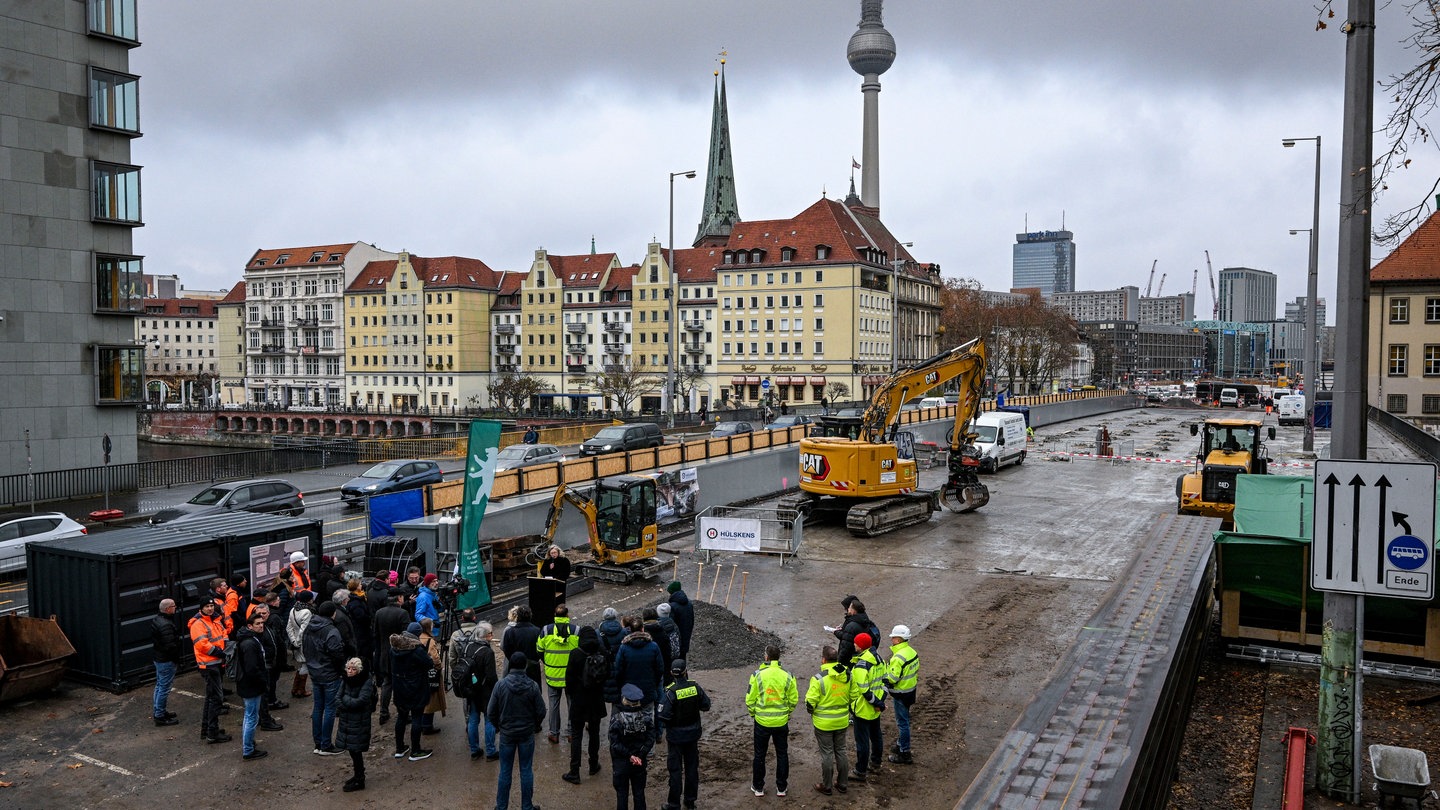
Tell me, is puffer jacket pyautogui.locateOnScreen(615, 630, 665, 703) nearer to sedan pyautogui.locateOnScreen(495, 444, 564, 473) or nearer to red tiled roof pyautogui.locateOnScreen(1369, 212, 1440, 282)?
sedan pyautogui.locateOnScreen(495, 444, 564, 473)

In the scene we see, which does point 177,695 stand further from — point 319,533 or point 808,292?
point 808,292

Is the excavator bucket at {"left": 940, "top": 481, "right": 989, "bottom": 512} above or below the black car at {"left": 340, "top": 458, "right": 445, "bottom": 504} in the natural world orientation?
below

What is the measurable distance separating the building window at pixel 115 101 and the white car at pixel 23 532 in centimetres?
1944

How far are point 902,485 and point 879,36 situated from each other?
449 ft

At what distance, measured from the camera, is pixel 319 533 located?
1691 cm

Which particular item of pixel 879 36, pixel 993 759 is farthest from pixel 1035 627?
pixel 879 36

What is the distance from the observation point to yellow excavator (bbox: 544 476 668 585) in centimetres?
2078

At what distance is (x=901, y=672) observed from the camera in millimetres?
11344

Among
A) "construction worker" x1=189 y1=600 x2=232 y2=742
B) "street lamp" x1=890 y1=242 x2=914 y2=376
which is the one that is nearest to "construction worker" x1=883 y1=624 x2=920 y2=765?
"construction worker" x1=189 y1=600 x2=232 y2=742

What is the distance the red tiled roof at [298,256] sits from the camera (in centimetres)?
11638

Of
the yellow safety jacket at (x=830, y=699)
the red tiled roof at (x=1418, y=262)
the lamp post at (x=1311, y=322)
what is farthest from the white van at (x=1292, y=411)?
the yellow safety jacket at (x=830, y=699)

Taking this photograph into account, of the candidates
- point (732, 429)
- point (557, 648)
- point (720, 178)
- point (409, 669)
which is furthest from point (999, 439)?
point (720, 178)

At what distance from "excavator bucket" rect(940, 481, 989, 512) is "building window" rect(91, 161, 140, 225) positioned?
100ft

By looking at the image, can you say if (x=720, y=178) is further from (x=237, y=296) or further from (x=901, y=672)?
(x=901, y=672)
